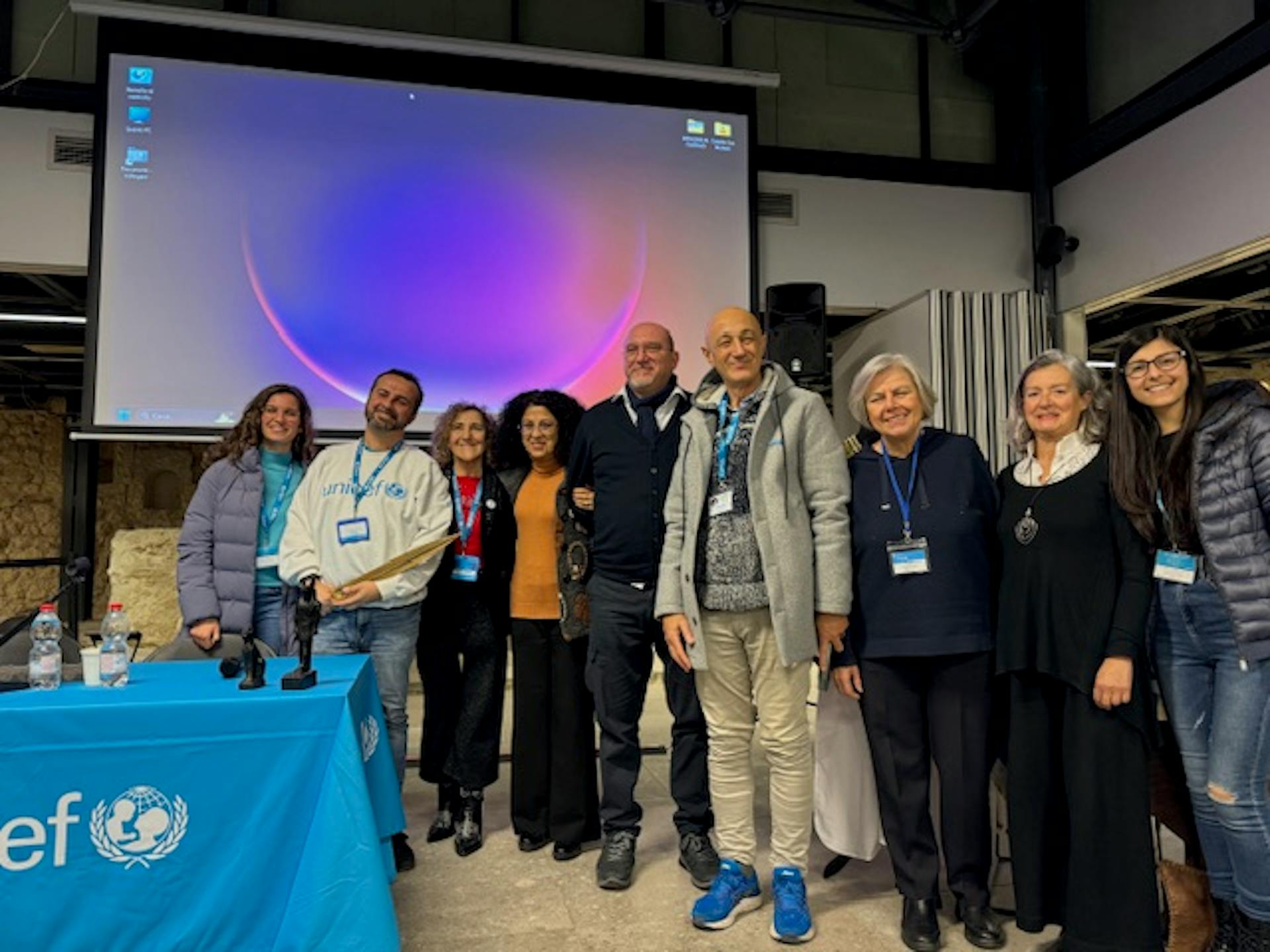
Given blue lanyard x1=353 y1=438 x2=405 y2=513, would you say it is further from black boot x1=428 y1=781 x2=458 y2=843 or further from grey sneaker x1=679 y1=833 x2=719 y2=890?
grey sneaker x1=679 y1=833 x2=719 y2=890

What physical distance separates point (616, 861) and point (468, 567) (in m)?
0.93

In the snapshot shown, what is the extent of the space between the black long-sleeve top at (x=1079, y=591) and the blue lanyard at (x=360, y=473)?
169cm

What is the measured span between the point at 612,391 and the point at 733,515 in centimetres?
208

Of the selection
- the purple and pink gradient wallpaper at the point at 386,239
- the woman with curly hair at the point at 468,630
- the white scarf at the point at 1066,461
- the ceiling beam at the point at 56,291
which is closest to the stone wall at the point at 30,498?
the ceiling beam at the point at 56,291

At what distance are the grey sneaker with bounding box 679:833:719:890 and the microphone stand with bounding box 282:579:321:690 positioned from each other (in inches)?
45.0

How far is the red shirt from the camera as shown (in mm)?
2695

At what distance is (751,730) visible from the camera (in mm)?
2246

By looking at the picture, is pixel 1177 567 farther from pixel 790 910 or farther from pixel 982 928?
pixel 790 910

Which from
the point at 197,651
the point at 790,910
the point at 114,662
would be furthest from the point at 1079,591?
the point at 197,651

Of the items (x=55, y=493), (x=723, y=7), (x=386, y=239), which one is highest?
(x=723, y=7)

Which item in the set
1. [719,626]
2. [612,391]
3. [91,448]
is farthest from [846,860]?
[91,448]

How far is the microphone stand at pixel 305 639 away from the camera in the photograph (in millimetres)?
1825

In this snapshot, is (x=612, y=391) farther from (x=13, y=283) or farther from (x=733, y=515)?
(x=13, y=283)

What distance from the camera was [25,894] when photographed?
1.62 meters
